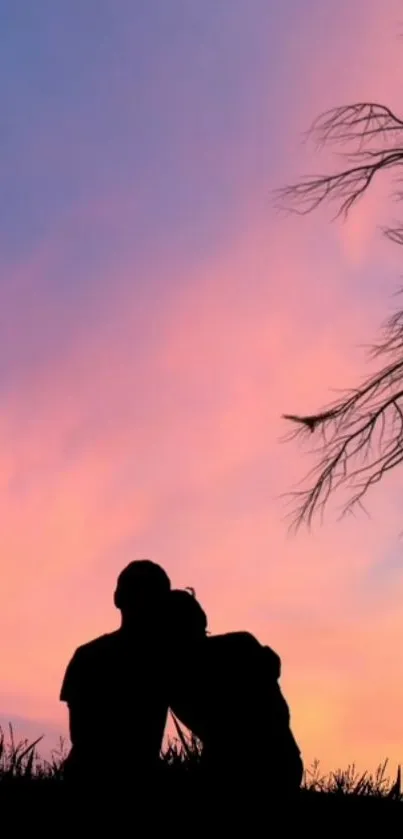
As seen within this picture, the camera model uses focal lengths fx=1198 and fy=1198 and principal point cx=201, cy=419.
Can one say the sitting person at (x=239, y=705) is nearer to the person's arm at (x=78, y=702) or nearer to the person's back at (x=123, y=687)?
the person's back at (x=123, y=687)

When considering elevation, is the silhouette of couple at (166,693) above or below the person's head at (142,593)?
→ below

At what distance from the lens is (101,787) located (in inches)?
227

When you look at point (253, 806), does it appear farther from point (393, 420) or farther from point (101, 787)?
point (393, 420)

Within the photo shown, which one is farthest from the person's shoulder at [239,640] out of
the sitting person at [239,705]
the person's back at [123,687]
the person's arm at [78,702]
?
the person's arm at [78,702]

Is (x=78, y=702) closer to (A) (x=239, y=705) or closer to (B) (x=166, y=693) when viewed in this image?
(B) (x=166, y=693)

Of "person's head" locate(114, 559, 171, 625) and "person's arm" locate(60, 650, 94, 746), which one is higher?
"person's head" locate(114, 559, 171, 625)

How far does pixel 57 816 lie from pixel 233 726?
94 centimetres

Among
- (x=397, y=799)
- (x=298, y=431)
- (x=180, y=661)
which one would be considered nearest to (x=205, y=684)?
(x=180, y=661)

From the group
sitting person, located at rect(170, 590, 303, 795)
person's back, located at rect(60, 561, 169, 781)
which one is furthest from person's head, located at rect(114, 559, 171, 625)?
sitting person, located at rect(170, 590, 303, 795)

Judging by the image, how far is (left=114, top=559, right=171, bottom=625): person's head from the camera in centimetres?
597

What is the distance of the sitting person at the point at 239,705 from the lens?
5.75 meters

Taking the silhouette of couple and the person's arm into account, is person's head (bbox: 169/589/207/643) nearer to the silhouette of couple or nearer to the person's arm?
the silhouette of couple

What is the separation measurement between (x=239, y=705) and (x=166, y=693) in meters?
0.46

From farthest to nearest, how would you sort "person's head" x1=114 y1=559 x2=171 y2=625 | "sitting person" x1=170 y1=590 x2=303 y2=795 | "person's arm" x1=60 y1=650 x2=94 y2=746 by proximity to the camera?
"person's arm" x1=60 y1=650 x2=94 y2=746 < "person's head" x1=114 y1=559 x2=171 y2=625 < "sitting person" x1=170 y1=590 x2=303 y2=795
